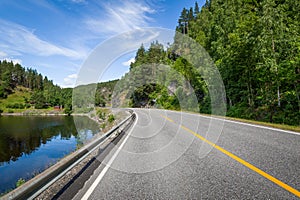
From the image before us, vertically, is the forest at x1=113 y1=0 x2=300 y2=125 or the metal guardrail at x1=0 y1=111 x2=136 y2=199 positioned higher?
the forest at x1=113 y1=0 x2=300 y2=125

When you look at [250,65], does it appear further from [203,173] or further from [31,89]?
[31,89]

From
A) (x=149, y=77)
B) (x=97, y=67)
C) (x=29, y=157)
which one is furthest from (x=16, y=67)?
(x=97, y=67)

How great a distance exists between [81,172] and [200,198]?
2.60 meters

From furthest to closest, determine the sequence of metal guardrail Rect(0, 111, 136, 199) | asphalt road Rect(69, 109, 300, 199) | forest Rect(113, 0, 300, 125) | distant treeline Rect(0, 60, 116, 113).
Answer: distant treeline Rect(0, 60, 116, 113)
forest Rect(113, 0, 300, 125)
asphalt road Rect(69, 109, 300, 199)
metal guardrail Rect(0, 111, 136, 199)

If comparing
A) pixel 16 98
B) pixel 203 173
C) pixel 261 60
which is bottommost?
pixel 203 173

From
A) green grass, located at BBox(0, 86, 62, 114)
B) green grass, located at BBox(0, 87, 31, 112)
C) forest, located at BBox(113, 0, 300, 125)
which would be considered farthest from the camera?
green grass, located at BBox(0, 87, 31, 112)

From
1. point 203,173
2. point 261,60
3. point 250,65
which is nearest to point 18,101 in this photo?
point 250,65

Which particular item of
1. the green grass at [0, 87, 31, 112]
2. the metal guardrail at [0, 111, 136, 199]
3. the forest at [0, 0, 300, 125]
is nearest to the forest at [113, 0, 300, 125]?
the forest at [0, 0, 300, 125]

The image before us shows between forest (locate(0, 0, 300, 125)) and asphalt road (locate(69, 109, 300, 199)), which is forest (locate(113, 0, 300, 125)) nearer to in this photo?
forest (locate(0, 0, 300, 125))

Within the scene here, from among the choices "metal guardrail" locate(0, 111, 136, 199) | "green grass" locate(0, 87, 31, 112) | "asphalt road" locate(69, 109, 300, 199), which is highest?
"green grass" locate(0, 87, 31, 112)

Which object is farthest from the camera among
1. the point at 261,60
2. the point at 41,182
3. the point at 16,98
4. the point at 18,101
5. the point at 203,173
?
the point at 16,98

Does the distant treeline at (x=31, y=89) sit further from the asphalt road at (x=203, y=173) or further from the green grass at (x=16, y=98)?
the asphalt road at (x=203, y=173)

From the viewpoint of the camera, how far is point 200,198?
2854 millimetres

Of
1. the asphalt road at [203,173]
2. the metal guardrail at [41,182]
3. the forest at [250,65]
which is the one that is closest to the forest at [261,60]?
the forest at [250,65]
